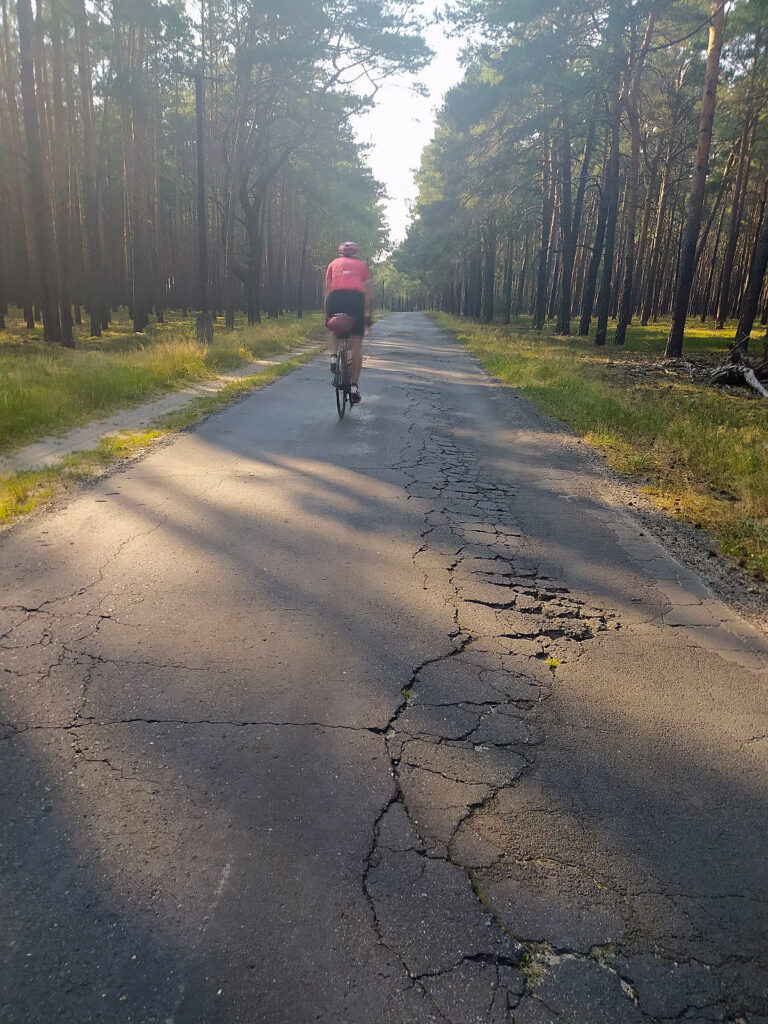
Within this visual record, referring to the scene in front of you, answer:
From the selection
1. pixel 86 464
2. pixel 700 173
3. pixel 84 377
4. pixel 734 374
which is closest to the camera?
pixel 86 464

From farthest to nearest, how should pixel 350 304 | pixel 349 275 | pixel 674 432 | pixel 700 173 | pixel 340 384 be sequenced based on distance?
pixel 700 173, pixel 340 384, pixel 350 304, pixel 349 275, pixel 674 432

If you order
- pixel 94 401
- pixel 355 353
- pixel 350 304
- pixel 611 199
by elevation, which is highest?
pixel 611 199

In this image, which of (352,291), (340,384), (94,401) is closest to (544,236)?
(352,291)

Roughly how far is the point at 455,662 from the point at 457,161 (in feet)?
82.0

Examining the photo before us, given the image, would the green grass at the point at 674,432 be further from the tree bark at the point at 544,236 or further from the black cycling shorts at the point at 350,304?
the tree bark at the point at 544,236

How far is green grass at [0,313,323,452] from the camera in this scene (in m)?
9.20

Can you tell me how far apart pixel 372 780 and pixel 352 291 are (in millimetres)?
8093

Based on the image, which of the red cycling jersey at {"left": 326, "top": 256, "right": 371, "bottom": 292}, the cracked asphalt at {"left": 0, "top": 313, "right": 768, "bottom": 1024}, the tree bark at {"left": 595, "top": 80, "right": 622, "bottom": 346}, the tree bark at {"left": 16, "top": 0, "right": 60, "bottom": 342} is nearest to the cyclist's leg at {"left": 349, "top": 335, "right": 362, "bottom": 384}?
the red cycling jersey at {"left": 326, "top": 256, "right": 371, "bottom": 292}

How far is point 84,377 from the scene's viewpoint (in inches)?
470

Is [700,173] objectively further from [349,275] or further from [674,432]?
[349,275]

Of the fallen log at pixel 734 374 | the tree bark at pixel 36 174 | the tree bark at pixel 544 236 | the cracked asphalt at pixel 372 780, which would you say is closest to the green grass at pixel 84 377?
the tree bark at pixel 36 174

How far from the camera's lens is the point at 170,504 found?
5980mm

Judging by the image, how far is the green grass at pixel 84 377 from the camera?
30.2 ft

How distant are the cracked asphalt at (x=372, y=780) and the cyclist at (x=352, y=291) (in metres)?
5.13
